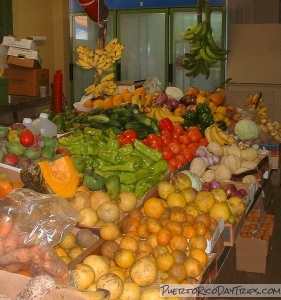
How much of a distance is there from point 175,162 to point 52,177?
113 centimetres

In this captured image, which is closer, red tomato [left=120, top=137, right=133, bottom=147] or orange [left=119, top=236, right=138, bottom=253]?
orange [left=119, top=236, right=138, bottom=253]

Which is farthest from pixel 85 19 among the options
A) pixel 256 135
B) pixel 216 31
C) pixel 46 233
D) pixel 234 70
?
pixel 46 233

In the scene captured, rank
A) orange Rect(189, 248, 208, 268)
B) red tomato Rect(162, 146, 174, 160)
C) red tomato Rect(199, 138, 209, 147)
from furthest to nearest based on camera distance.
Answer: red tomato Rect(199, 138, 209, 147), red tomato Rect(162, 146, 174, 160), orange Rect(189, 248, 208, 268)

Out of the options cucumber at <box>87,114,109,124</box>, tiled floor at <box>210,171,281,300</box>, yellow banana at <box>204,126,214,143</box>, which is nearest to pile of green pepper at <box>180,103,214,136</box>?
yellow banana at <box>204,126,214,143</box>

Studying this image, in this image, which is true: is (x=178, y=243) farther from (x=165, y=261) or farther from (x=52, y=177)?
(x=52, y=177)

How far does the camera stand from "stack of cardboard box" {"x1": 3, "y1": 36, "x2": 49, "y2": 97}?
21.8 ft

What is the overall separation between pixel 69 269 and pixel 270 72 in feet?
17.8

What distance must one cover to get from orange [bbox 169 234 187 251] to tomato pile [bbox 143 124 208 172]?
3.28ft

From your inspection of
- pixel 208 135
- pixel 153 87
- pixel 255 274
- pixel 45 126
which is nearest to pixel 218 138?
pixel 208 135

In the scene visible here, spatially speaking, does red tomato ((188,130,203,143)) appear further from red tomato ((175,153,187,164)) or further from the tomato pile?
red tomato ((175,153,187,164))

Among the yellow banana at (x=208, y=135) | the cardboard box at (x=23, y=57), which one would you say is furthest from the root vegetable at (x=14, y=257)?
the cardboard box at (x=23, y=57)

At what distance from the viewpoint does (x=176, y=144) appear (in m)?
3.57

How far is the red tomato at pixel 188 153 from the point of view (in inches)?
140

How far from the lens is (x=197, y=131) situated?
393 centimetres
